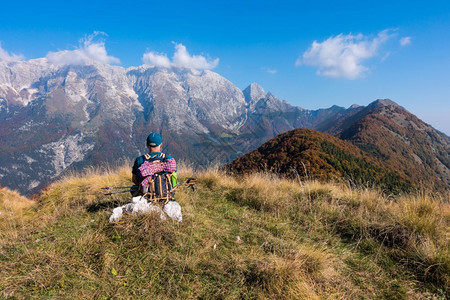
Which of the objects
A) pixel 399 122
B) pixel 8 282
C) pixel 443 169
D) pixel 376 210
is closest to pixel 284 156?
pixel 376 210

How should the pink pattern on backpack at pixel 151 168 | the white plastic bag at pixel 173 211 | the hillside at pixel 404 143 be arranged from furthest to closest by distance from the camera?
1. the hillside at pixel 404 143
2. the pink pattern on backpack at pixel 151 168
3. the white plastic bag at pixel 173 211

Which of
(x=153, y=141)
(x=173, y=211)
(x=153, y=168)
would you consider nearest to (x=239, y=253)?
(x=173, y=211)

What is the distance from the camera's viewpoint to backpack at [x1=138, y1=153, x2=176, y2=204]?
4648 mm

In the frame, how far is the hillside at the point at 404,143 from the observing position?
109 meters

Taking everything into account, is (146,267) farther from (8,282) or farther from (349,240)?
(349,240)

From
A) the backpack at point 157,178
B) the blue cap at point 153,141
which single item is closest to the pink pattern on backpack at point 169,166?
the backpack at point 157,178

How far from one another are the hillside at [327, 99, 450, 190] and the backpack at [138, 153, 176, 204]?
125 m

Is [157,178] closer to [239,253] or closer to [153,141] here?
[153,141]

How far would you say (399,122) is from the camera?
152 metres

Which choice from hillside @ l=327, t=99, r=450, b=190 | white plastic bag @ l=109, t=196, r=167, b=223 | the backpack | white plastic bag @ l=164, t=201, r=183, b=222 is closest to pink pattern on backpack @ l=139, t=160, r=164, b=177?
the backpack

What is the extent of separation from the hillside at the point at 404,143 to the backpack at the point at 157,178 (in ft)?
409

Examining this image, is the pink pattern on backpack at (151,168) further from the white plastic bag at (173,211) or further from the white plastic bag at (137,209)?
the white plastic bag at (173,211)

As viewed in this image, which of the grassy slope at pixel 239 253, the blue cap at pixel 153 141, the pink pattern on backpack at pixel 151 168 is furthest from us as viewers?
the blue cap at pixel 153 141

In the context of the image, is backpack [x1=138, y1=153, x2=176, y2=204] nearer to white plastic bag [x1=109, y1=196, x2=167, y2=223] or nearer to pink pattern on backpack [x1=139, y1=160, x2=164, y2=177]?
pink pattern on backpack [x1=139, y1=160, x2=164, y2=177]
